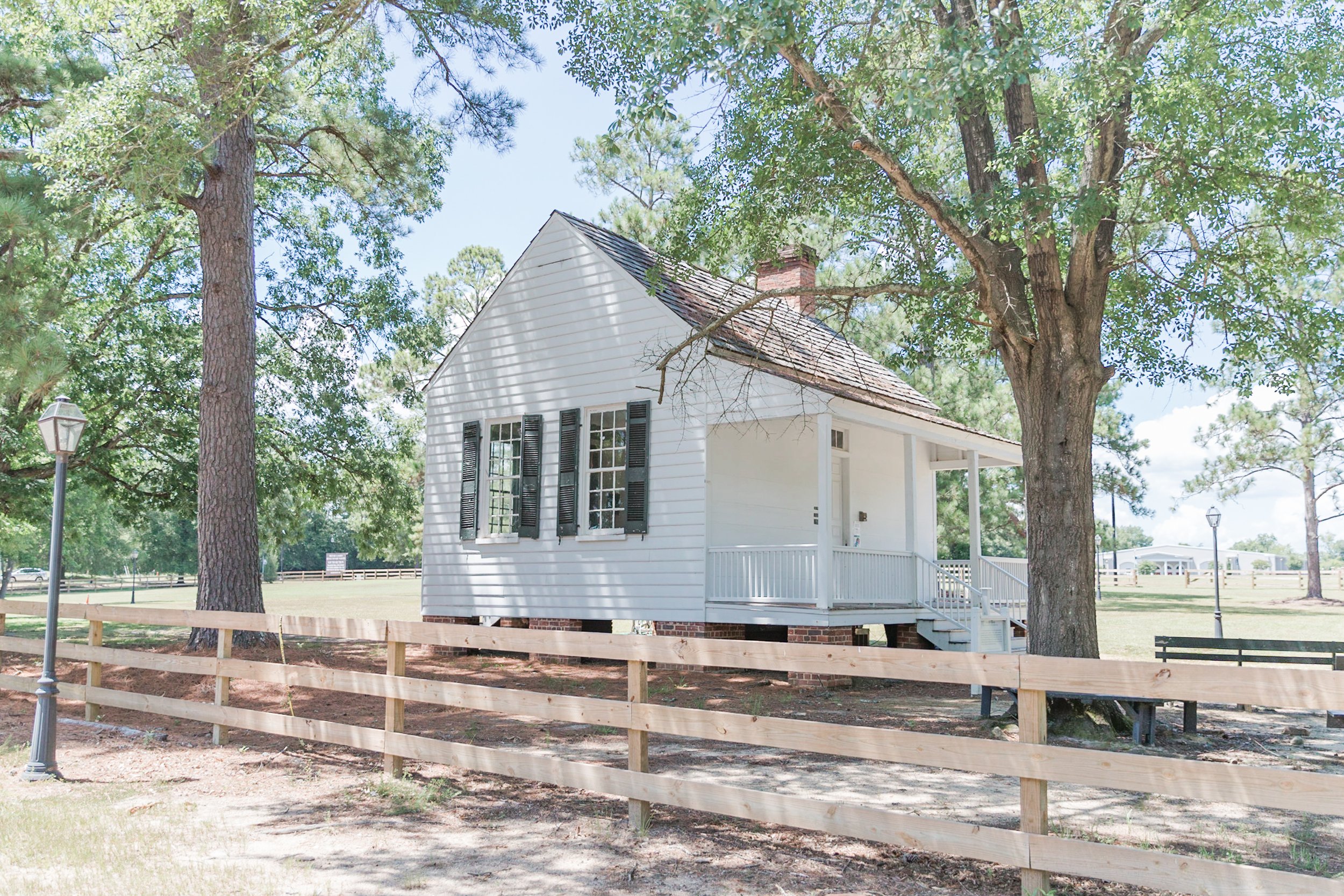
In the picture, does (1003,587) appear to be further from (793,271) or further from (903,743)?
(903,743)

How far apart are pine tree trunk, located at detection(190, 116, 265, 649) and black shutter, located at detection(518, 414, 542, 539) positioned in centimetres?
399

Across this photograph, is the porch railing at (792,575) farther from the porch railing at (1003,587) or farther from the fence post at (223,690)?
the fence post at (223,690)

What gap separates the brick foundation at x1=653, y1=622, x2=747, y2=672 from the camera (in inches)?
555

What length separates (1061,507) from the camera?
31.6 feet

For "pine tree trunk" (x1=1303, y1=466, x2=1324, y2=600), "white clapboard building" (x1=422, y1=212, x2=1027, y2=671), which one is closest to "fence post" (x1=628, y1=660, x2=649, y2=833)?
"white clapboard building" (x1=422, y1=212, x2=1027, y2=671)

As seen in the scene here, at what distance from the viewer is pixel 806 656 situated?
5.27m

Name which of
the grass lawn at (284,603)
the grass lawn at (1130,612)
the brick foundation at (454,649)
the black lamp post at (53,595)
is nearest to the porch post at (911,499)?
the grass lawn at (1130,612)

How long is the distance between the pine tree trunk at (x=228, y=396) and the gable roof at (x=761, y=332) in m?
4.89

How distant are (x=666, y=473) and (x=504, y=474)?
347 cm

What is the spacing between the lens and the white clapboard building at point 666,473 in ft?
45.3

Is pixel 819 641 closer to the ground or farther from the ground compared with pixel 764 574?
closer to the ground

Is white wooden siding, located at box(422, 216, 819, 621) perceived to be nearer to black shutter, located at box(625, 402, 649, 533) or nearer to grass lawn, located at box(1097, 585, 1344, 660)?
black shutter, located at box(625, 402, 649, 533)

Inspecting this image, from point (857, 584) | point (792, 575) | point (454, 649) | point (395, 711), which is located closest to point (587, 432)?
point (792, 575)

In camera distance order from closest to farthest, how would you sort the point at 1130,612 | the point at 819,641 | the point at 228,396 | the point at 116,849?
the point at 116,849 → the point at 819,641 → the point at 228,396 → the point at 1130,612
